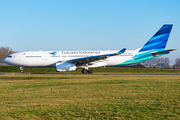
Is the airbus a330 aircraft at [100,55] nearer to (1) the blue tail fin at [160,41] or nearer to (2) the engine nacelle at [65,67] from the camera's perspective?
(1) the blue tail fin at [160,41]

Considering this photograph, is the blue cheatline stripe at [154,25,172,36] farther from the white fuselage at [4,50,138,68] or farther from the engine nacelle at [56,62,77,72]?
the engine nacelle at [56,62,77,72]

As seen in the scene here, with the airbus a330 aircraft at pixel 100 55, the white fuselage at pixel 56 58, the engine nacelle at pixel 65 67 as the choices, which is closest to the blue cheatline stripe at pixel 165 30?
the airbus a330 aircraft at pixel 100 55

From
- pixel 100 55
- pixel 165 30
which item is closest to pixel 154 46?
pixel 165 30

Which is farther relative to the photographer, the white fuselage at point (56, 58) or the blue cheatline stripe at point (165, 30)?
the blue cheatline stripe at point (165, 30)

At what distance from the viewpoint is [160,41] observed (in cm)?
2942

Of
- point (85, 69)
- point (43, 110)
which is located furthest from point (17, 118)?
point (85, 69)

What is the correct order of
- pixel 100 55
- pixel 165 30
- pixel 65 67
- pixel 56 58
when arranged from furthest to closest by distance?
pixel 165 30 → pixel 56 58 → pixel 100 55 → pixel 65 67

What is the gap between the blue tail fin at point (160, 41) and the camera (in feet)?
96.2

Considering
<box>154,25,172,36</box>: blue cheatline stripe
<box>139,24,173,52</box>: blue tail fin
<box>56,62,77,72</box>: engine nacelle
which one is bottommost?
<box>56,62,77,72</box>: engine nacelle

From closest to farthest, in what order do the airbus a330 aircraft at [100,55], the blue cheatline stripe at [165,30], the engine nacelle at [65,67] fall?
the engine nacelle at [65,67] < the airbus a330 aircraft at [100,55] < the blue cheatline stripe at [165,30]

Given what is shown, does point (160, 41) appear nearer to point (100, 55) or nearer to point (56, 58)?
point (100, 55)

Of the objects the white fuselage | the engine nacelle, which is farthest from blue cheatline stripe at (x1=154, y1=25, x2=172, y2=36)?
the engine nacelle

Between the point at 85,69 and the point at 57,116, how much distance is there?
909 inches

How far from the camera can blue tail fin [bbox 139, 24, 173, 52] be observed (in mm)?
29328
